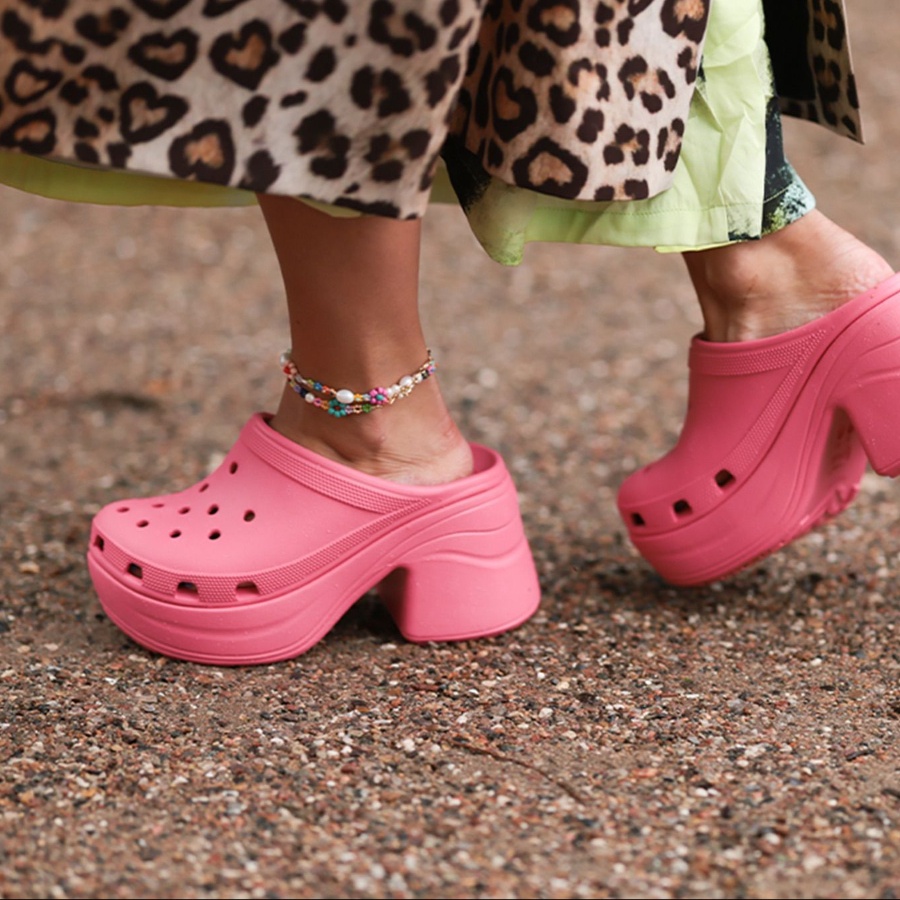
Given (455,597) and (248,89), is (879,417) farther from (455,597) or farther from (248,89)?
(248,89)

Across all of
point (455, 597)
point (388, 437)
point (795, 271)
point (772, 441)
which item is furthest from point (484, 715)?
point (795, 271)

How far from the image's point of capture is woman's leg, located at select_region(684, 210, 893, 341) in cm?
118

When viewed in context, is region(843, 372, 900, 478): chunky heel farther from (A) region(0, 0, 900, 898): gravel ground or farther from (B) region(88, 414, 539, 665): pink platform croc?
(B) region(88, 414, 539, 665): pink platform croc

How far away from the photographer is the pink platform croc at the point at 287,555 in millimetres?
1151

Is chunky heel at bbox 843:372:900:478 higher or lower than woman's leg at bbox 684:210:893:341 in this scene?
lower

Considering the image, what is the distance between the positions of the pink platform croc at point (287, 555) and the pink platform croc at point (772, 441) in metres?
0.18

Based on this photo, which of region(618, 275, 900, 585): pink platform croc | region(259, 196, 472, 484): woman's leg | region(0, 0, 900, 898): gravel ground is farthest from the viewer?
region(618, 275, 900, 585): pink platform croc

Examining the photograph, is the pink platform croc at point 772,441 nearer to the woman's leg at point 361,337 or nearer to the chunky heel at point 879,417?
the chunky heel at point 879,417

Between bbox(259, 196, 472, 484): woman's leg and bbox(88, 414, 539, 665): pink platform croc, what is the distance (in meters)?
0.03

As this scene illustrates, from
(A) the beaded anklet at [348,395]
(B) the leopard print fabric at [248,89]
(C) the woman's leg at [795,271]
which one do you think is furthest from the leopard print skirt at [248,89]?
(C) the woman's leg at [795,271]

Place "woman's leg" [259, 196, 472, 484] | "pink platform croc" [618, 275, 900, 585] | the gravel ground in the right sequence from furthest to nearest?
1. "pink platform croc" [618, 275, 900, 585]
2. "woman's leg" [259, 196, 472, 484]
3. the gravel ground

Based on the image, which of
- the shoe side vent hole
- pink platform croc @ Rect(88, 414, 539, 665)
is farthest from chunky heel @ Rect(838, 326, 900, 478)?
pink platform croc @ Rect(88, 414, 539, 665)

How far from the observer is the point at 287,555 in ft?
3.78

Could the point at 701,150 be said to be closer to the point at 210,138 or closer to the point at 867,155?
the point at 210,138
